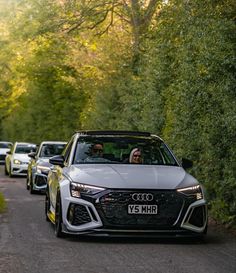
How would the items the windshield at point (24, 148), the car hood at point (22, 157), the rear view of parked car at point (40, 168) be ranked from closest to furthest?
1. the rear view of parked car at point (40, 168)
2. the car hood at point (22, 157)
3. the windshield at point (24, 148)

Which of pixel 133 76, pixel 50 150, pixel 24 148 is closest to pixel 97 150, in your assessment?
pixel 50 150

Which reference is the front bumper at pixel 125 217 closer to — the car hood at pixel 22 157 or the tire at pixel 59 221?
the tire at pixel 59 221

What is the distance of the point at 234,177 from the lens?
45.1 feet

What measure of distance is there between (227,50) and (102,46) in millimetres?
19667

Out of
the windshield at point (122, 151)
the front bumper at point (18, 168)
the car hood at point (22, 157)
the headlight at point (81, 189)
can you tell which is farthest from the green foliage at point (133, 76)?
the front bumper at point (18, 168)

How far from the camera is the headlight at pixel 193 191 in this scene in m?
11.6

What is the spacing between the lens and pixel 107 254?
34.0 ft

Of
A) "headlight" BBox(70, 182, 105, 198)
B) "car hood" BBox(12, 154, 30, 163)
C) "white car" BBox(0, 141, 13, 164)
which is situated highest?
"headlight" BBox(70, 182, 105, 198)

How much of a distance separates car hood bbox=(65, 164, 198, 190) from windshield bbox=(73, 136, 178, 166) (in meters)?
0.50

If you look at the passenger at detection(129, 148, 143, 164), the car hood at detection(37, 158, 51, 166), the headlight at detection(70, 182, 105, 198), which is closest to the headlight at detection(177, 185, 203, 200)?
the headlight at detection(70, 182, 105, 198)

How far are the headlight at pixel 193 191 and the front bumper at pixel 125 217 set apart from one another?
94mm

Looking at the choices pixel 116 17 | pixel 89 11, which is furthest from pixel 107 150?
pixel 116 17

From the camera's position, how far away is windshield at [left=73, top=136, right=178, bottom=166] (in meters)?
12.9

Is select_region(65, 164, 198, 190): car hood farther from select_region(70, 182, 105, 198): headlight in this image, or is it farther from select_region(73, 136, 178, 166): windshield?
select_region(73, 136, 178, 166): windshield
